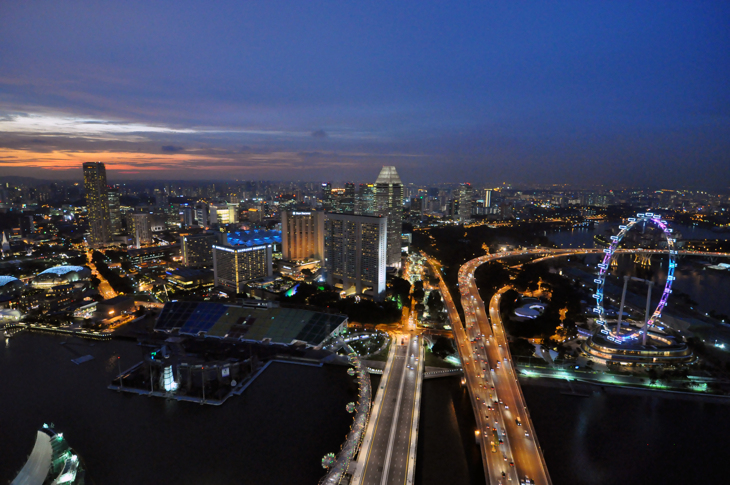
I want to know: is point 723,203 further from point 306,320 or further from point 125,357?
point 125,357

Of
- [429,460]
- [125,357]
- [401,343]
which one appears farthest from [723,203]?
[125,357]

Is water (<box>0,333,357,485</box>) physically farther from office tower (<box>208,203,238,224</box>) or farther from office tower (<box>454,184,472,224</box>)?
office tower (<box>454,184,472,224</box>)

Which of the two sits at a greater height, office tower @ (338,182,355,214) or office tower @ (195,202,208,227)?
office tower @ (338,182,355,214)

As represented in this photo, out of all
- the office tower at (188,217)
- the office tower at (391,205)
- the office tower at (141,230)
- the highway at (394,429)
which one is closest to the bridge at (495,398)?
the highway at (394,429)

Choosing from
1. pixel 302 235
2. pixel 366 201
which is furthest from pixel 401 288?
pixel 302 235

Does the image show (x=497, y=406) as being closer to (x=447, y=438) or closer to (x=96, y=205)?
(x=447, y=438)

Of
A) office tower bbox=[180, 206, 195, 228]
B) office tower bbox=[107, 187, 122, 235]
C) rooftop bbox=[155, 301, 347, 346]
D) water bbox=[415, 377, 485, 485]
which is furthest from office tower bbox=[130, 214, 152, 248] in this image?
water bbox=[415, 377, 485, 485]
